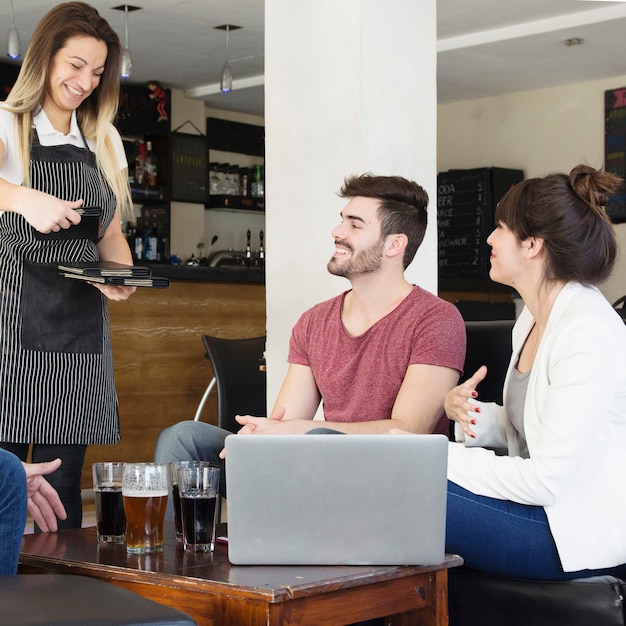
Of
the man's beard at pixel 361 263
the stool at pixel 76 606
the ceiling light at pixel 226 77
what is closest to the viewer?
the stool at pixel 76 606

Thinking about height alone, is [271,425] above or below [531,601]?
above

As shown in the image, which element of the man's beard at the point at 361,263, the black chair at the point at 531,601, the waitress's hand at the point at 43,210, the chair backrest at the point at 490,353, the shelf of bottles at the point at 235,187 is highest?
the shelf of bottles at the point at 235,187

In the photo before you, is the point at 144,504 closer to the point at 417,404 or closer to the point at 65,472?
the point at 65,472

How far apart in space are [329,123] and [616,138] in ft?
17.7

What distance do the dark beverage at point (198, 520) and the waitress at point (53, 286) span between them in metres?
0.65

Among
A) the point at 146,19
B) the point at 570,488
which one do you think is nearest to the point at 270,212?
the point at 570,488

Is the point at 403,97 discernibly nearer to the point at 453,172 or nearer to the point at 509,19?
the point at 509,19

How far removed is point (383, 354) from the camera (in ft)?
8.58

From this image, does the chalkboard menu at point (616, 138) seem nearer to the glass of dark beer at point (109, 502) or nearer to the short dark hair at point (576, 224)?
the short dark hair at point (576, 224)

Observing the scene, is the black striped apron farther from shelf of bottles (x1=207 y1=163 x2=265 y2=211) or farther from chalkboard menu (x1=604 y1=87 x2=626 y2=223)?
shelf of bottles (x1=207 y1=163 x2=265 y2=211)

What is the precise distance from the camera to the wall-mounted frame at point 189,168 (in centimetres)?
865

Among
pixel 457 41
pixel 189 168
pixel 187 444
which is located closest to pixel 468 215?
pixel 457 41

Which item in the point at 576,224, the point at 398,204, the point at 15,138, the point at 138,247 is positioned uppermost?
the point at 138,247

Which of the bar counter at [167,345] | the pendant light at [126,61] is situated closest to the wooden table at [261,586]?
the bar counter at [167,345]
